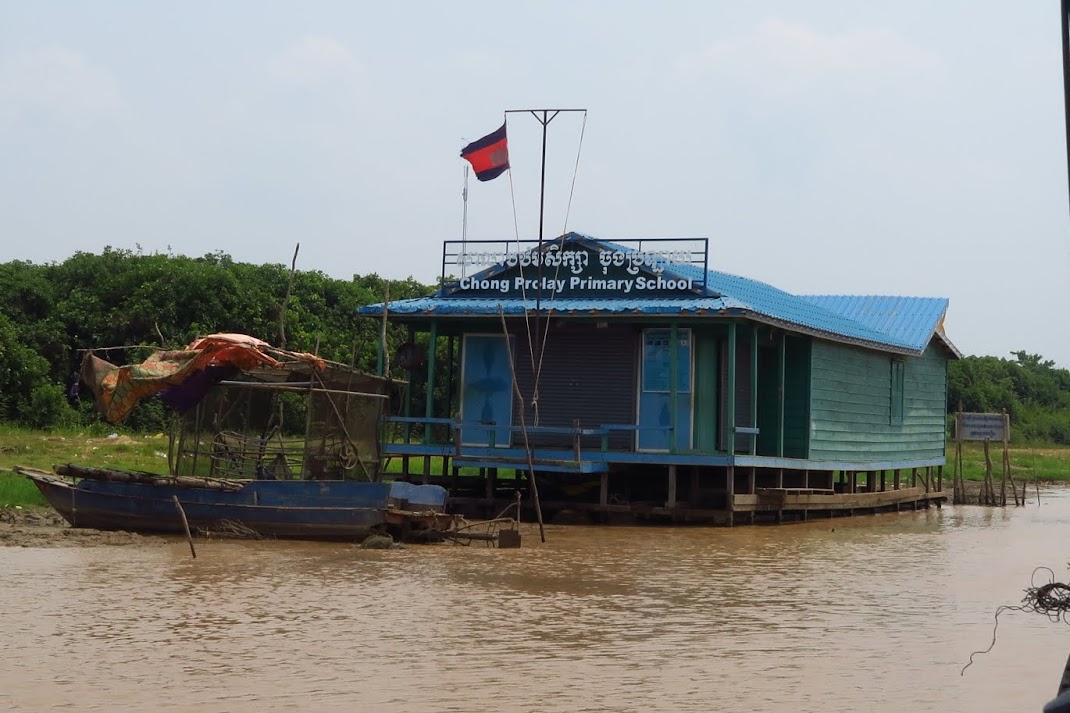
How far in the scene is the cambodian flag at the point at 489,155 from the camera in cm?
2155

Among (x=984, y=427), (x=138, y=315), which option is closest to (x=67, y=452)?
(x=138, y=315)

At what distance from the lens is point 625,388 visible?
22.2 meters

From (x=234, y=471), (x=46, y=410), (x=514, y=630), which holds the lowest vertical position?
(x=514, y=630)

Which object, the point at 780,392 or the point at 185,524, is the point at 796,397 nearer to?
the point at 780,392

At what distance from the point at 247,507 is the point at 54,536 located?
227 cm

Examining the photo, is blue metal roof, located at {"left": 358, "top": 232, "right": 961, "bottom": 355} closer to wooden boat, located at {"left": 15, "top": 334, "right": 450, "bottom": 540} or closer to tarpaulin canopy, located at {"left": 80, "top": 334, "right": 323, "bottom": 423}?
wooden boat, located at {"left": 15, "top": 334, "right": 450, "bottom": 540}

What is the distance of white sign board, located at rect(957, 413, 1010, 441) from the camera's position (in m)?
30.4

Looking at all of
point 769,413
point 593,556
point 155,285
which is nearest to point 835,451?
point 769,413

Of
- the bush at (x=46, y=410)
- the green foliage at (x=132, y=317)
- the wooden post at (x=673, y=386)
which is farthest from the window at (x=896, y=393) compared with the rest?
the bush at (x=46, y=410)

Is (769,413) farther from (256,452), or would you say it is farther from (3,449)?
(3,449)

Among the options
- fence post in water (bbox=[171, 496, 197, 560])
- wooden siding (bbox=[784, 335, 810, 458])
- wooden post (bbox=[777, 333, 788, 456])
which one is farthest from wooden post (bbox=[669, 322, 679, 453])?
fence post in water (bbox=[171, 496, 197, 560])

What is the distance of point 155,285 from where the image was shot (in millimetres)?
34062

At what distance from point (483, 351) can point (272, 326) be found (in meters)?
12.8

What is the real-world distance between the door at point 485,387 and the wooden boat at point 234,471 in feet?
12.6
